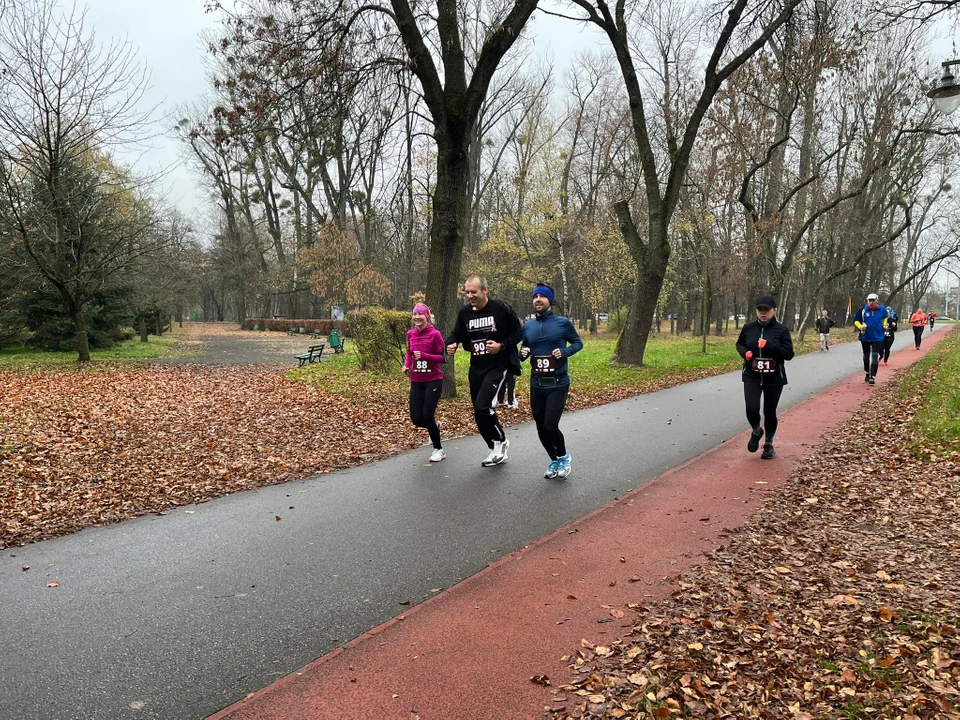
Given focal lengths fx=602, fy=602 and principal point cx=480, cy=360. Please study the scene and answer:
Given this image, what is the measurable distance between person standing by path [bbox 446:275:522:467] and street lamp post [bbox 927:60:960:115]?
7813 millimetres

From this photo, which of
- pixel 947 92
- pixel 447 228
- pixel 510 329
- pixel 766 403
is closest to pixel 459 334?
pixel 510 329

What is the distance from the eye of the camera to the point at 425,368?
729 cm

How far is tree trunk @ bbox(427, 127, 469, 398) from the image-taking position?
440 inches

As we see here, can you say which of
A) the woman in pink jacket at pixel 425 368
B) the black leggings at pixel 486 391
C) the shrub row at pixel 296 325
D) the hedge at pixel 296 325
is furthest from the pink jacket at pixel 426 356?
the shrub row at pixel 296 325

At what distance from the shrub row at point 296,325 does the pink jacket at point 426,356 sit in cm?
2894

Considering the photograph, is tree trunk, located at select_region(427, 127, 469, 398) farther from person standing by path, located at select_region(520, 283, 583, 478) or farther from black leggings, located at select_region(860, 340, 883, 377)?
black leggings, located at select_region(860, 340, 883, 377)

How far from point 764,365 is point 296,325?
139 feet

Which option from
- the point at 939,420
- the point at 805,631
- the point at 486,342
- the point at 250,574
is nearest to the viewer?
the point at 805,631

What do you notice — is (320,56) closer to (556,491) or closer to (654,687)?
(556,491)

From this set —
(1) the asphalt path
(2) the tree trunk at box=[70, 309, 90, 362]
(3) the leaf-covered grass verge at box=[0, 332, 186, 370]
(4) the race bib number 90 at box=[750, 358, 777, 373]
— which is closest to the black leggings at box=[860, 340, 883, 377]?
(4) the race bib number 90 at box=[750, 358, 777, 373]

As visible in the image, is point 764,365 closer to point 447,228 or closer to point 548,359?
point 548,359

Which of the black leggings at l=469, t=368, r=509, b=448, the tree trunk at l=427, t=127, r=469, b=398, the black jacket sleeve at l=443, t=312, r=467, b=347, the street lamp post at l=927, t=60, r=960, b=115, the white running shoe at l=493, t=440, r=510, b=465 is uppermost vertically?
the street lamp post at l=927, t=60, r=960, b=115

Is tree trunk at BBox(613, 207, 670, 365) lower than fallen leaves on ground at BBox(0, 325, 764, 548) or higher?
higher

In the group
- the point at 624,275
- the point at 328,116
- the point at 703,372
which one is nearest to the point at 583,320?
the point at 624,275
